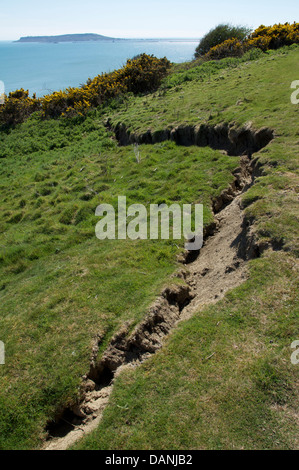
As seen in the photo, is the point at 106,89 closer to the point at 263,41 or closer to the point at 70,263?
the point at 263,41

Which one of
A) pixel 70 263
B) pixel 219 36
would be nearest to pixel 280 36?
pixel 219 36

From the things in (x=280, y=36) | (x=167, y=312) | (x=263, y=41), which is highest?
(x=280, y=36)

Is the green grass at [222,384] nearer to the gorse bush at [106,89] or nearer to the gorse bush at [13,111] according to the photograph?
the gorse bush at [106,89]

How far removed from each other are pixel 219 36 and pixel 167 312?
4479cm

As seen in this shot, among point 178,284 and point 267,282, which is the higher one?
point 267,282

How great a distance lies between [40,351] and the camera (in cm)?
803

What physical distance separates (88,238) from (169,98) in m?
18.4

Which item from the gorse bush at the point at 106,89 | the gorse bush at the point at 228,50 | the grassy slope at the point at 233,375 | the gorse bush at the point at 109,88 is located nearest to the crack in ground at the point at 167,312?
the grassy slope at the point at 233,375

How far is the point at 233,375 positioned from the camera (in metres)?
6.24

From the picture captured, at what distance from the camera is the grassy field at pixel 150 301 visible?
5852 millimetres

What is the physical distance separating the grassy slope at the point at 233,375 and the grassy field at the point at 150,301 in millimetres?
23

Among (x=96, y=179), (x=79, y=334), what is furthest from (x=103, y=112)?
(x=79, y=334)

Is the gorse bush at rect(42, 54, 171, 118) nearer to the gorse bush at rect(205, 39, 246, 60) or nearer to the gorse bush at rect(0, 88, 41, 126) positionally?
the gorse bush at rect(0, 88, 41, 126)
